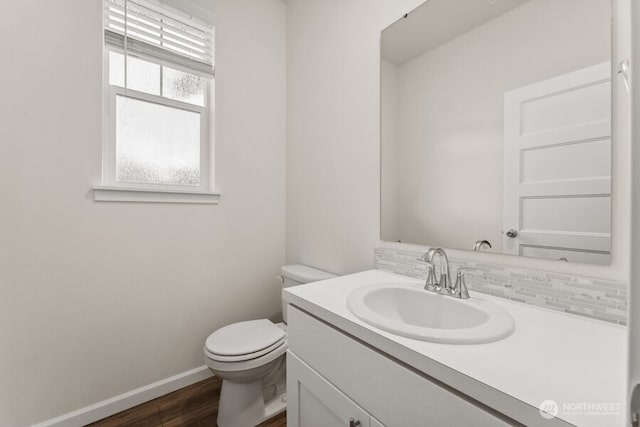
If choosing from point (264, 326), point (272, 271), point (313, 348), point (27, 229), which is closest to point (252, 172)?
point (272, 271)

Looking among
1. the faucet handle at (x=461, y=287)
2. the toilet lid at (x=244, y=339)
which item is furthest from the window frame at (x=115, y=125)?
the faucet handle at (x=461, y=287)

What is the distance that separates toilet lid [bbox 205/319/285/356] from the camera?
49.9 inches

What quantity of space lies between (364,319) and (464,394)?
27cm

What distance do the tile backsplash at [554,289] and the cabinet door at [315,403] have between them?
1.92 feet

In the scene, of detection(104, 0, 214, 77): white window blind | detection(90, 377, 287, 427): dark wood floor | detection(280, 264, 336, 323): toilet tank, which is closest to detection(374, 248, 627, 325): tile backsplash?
detection(280, 264, 336, 323): toilet tank

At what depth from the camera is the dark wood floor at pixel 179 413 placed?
1.37 m

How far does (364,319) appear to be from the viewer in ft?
2.41

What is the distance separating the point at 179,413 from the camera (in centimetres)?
143

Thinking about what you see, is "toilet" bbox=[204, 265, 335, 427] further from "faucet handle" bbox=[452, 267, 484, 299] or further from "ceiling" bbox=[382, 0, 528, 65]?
"ceiling" bbox=[382, 0, 528, 65]

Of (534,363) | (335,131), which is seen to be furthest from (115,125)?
(534,363)

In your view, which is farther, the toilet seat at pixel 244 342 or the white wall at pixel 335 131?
the white wall at pixel 335 131

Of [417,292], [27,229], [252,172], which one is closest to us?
[417,292]

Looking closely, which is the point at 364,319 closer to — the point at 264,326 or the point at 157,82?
the point at 264,326

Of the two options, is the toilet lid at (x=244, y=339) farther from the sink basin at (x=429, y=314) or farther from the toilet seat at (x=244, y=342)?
the sink basin at (x=429, y=314)
